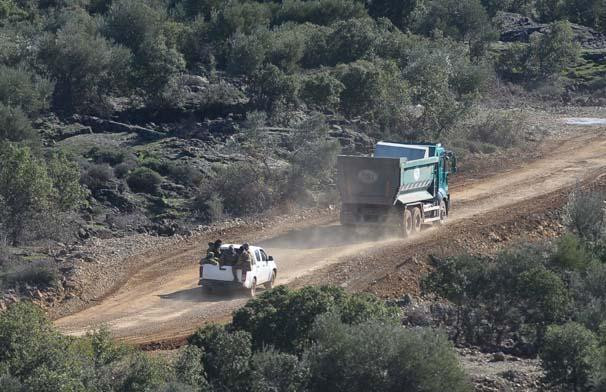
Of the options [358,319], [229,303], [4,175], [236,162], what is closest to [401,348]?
[358,319]

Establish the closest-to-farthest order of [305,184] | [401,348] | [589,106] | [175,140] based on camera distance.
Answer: [401,348] < [305,184] < [175,140] < [589,106]

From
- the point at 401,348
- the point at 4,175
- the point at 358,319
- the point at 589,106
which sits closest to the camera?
the point at 401,348

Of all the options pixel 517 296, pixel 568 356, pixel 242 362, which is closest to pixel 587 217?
pixel 517 296

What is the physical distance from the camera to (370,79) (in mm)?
48094

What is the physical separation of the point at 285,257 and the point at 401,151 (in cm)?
555

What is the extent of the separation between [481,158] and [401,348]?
93.5ft

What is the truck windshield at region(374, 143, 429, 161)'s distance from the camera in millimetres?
35719

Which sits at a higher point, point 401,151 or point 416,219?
point 401,151

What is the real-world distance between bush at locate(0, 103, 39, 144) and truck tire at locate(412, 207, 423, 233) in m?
14.2

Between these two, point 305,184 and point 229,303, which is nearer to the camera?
point 229,303

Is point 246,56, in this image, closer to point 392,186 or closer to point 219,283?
point 392,186

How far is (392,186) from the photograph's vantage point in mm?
33812

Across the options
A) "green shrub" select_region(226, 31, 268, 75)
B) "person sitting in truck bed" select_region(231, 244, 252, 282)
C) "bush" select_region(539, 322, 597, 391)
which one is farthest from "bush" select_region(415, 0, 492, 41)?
"bush" select_region(539, 322, 597, 391)

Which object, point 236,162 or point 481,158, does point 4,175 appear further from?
point 481,158
